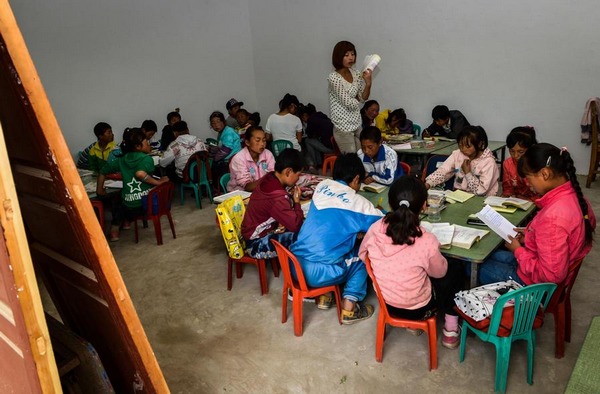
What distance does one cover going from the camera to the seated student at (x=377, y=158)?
12.8 ft

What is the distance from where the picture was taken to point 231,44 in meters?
8.31

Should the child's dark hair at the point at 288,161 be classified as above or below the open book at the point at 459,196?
above

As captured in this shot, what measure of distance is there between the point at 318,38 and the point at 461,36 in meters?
2.47

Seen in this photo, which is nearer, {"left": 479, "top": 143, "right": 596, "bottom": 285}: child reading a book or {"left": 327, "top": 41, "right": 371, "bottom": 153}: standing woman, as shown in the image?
{"left": 479, "top": 143, "right": 596, "bottom": 285}: child reading a book

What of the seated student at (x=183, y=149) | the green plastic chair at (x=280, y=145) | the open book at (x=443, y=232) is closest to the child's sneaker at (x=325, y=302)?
the open book at (x=443, y=232)

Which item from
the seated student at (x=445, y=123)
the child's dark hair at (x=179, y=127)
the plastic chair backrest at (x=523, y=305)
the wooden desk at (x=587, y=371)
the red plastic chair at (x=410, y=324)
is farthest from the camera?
the seated student at (x=445, y=123)

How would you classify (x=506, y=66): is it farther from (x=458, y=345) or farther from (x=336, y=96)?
(x=458, y=345)

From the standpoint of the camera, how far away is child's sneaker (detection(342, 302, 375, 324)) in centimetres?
298

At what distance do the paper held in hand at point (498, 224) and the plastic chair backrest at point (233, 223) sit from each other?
1629mm

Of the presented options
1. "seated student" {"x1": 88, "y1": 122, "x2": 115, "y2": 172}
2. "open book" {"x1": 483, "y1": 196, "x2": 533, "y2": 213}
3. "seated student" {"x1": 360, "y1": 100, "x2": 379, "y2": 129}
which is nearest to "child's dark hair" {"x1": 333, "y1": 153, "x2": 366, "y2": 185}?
"open book" {"x1": 483, "y1": 196, "x2": 533, "y2": 213}

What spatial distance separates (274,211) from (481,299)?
141cm

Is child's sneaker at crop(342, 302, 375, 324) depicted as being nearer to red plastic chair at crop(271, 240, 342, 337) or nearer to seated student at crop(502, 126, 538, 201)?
red plastic chair at crop(271, 240, 342, 337)

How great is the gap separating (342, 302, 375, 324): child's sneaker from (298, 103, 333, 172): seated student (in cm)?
390

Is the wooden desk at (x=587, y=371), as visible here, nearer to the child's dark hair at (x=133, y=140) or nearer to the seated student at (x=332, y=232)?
the seated student at (x=332, y=232)
